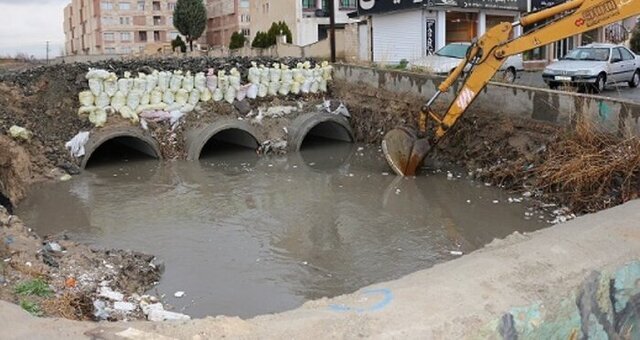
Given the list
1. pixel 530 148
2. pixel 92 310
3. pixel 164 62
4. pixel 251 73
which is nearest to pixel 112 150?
pixel 164 62

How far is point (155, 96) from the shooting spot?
13836 mm

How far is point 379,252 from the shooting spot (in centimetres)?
740

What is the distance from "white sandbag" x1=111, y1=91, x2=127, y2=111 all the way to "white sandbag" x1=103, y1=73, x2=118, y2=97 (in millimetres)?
87

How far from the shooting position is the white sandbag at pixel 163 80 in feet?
45.4

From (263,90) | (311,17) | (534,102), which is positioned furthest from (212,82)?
(311,17)

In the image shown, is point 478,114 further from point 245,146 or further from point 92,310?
point 92,310

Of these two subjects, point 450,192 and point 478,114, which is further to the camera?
point 478,114

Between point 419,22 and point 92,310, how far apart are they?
18.3 m

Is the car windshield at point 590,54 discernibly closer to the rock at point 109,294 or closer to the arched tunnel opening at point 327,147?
the arched tunnel opening at point 327,147

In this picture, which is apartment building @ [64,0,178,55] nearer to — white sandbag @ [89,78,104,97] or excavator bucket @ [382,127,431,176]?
white sandbag @ [89,78,104,97]

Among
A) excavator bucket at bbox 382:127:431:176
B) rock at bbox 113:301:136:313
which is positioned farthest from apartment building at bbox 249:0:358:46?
rock at bbox 113:301:136:313

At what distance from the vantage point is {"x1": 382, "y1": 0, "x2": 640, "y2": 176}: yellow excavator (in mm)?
8672

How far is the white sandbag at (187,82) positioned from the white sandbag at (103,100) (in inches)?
65.1

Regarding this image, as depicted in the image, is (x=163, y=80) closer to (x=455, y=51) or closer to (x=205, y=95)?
(x=205, y=95)
